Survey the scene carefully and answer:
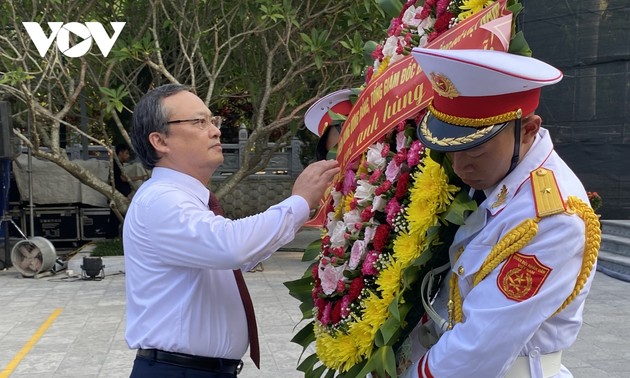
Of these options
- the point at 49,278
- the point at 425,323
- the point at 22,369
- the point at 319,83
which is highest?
the point at 425,323

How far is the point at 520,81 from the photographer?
141cm

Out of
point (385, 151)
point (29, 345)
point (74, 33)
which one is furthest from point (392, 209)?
point (74, 33)

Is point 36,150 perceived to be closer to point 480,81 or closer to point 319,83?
point 319,83

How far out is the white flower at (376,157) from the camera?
1896 mm

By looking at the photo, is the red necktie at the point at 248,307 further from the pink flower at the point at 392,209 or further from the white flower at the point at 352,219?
the pink flower at the point at 392,209

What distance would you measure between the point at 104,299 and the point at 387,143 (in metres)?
6.46

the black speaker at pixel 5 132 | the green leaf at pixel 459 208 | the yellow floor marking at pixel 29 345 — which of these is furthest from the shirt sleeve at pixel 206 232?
the black speaker at pixel 5 132

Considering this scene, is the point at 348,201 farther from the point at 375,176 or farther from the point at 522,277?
the point at 522,277

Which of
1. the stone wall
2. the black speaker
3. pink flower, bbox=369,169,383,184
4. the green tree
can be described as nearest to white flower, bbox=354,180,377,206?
pink flower, bbox=369,169,383,184

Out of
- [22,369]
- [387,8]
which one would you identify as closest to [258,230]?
[387,8]

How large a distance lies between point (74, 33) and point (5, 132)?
Result: 1604 millimetres

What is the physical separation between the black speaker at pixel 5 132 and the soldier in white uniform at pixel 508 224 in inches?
340

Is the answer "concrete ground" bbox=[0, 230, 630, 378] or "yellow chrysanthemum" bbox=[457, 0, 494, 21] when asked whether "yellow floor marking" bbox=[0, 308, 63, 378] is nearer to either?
"concrete ground" bbox=[0, 230, 630, 378]

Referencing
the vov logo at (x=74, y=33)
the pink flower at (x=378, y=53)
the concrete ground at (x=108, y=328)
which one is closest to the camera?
the pink flower at (x=378, y=53)
